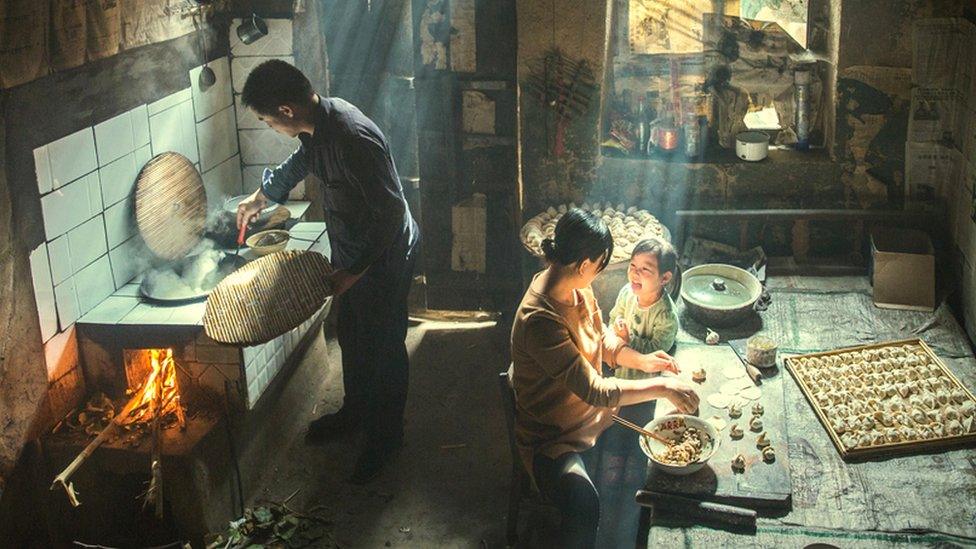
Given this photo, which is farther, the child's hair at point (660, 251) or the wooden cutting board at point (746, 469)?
the child's hair at point (660, 251)

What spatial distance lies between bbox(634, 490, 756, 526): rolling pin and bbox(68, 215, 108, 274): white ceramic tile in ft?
10.2

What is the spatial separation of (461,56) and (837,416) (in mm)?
3494

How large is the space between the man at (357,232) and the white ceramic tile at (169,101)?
75 cm

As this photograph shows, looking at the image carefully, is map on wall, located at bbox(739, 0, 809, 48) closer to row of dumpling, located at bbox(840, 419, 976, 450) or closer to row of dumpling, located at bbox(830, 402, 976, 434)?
row of dumpling, located at bbox(830, 402, 976, 434)

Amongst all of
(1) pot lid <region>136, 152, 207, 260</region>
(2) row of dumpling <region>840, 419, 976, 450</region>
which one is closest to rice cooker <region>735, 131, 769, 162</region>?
(2) row of dumpling <region>840, 419, 976, 450</region>

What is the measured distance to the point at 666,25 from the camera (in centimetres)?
670

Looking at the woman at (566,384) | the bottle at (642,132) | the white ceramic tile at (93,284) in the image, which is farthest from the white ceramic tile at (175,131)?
the bottle at (642,132)

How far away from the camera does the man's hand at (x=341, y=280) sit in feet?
15.7

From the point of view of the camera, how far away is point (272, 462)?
5613 mm

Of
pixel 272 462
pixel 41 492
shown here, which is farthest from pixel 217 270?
pixel 41 492

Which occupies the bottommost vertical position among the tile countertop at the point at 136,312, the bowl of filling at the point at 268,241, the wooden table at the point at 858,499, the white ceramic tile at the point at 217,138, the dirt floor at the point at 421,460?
the dirt floor at the point at 421,460

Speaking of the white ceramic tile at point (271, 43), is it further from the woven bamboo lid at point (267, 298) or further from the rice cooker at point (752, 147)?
the rice cooker at point (752, 147)

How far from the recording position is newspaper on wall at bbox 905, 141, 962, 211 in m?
6.25

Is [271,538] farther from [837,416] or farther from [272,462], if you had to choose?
[837,416]
